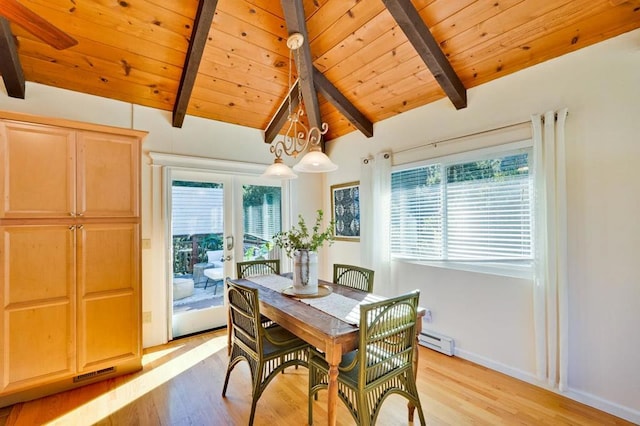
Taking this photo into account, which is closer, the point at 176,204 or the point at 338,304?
the point at 338,304

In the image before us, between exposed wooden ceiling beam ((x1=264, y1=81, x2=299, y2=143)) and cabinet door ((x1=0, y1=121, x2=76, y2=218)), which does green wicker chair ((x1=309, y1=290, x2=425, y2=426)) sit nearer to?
cabinet door ((x1=0, y1=121, x2=76, y2=218))

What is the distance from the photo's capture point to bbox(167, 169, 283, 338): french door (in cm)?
330

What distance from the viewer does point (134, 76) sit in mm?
2768

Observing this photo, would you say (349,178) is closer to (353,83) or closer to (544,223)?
(353,83)

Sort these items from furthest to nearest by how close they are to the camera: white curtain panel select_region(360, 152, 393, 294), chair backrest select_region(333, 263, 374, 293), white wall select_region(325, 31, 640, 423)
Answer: white curtain panel select_region(360, 152, 393, 294) → chair backrest select_region(333, 263, 374, 293) → white wall select_region(325, 31, 640, 423)

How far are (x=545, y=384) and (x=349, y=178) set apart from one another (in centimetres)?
283

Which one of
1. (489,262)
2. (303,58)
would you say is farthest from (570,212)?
(303,58)

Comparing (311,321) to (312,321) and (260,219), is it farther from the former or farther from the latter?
(260,219)

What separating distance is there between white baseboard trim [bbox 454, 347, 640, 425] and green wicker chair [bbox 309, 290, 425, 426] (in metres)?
1.17

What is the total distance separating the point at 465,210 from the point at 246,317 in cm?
216

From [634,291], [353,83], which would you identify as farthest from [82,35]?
[634,291]

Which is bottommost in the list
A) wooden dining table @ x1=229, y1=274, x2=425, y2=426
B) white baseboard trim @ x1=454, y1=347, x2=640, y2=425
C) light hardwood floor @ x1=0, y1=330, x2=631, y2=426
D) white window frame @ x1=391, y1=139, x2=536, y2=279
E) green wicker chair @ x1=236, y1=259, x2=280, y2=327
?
light hardwood floor @ x1=0, y1=330, x2=631, y2=426

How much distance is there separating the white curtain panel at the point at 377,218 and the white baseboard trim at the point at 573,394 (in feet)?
3.63

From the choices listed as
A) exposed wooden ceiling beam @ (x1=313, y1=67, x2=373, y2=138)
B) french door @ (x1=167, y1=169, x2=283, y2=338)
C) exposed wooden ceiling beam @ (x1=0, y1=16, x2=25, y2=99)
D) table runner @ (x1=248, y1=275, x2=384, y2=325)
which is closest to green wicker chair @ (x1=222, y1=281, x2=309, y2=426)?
table runner @ (x1=248, y1=275, x2=384, y2=325)
